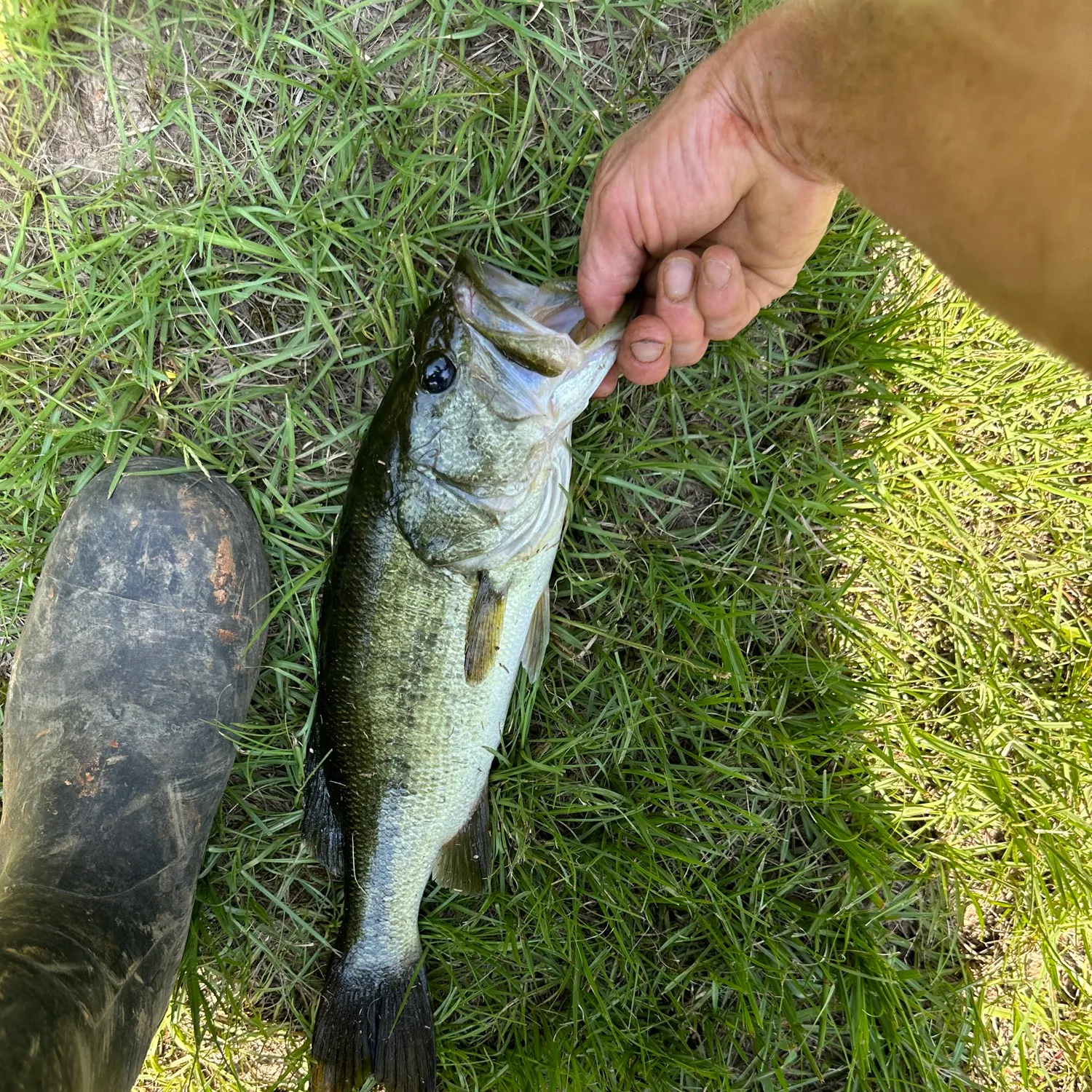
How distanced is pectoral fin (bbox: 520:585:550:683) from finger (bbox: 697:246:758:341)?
899 mm

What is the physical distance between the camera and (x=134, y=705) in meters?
2.32

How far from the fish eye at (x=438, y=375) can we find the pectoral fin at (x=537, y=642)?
0.69m

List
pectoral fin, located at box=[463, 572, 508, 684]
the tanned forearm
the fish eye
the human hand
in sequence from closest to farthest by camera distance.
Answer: the tanned forearm < the human hand < the fish eye < pectoral fin, located at box=[463, 572, 508, 684]

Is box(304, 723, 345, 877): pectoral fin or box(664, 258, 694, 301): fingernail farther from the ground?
box(664, 258, 694, 301): fingernail

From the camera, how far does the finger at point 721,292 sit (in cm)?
179

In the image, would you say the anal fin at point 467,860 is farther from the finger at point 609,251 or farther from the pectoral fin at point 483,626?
the finger at point 609,251

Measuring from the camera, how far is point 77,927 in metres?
2.11

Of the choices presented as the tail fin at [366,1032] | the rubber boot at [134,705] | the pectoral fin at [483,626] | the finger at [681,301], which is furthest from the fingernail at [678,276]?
the tail fin at [366,1032]

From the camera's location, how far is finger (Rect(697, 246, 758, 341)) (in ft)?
5.86

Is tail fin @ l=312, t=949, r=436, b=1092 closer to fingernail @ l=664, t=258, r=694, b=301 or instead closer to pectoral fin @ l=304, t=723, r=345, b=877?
pectoral fin @ l=304, t=723, r=345, b=877

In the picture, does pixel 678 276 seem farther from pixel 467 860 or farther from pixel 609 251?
pixel 467 860

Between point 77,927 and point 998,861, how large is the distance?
292 centimetres

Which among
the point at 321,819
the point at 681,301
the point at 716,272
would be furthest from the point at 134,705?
the point at 716,272

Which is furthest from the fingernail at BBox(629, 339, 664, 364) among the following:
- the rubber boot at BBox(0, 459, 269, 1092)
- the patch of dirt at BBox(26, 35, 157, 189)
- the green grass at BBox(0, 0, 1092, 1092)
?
the patch of dirt at BBox(26, 35, 157, 189)
